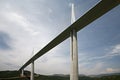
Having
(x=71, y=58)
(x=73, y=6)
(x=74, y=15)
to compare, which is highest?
(x=73, y=6)

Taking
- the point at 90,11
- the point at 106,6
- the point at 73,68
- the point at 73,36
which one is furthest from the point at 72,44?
the point at 106,6

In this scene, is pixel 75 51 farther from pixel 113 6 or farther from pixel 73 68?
pixel 113 6

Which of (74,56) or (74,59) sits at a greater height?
(74,56)

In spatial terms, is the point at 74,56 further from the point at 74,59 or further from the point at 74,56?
the point at 74,59

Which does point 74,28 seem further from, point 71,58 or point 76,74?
point 76,74

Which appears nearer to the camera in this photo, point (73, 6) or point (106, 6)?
point (106, 6)

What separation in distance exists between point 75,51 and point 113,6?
492 centimetres

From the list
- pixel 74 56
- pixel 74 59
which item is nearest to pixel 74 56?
pixel 74 56

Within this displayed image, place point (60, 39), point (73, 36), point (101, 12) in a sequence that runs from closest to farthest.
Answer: point (101, 12) → point (73, 36) → point (60, 39)

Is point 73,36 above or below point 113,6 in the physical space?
below

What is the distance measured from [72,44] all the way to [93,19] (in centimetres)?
301

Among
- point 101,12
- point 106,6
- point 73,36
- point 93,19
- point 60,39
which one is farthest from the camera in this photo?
point 60,39

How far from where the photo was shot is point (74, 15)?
14812mm

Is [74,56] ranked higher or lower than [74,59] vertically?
higher
